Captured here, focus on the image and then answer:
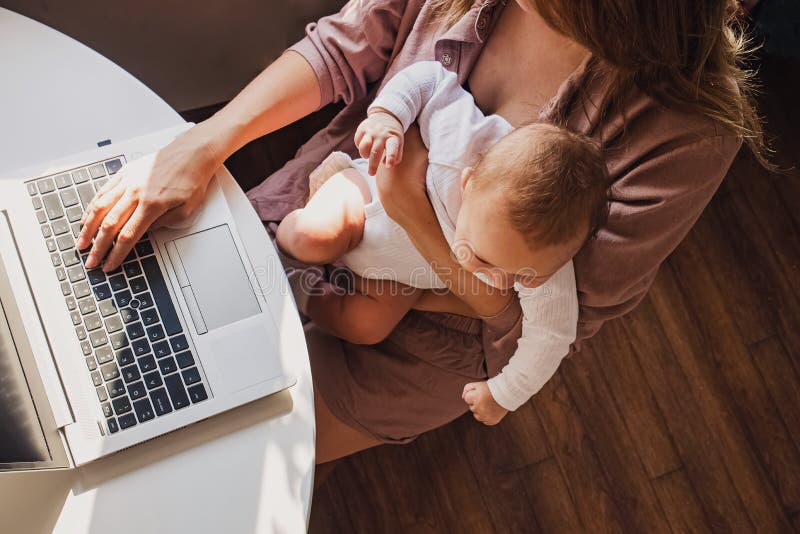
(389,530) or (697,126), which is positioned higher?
(697,126)

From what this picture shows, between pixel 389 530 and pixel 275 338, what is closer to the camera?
pixel 275 338

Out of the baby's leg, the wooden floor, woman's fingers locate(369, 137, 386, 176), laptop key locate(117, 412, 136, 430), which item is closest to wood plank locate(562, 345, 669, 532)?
the wooden floor

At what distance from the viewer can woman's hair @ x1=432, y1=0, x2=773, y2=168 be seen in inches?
34.1

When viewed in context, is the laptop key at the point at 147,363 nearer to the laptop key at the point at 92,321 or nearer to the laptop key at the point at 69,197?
the laptop key at the point at 92,321

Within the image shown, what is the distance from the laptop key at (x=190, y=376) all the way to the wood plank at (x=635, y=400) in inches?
45.3

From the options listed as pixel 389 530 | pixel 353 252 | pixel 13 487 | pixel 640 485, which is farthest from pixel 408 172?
pixel 640 485

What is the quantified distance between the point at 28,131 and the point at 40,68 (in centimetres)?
10

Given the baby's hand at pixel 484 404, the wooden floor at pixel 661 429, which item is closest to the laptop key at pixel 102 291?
the baby's hand at pixel 484 404

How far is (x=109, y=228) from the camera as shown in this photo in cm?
94

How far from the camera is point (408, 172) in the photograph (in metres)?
1.09

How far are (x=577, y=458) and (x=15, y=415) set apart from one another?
4.24 ft

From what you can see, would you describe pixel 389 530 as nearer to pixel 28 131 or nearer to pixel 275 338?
pixel 275 338

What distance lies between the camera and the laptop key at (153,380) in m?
0.91

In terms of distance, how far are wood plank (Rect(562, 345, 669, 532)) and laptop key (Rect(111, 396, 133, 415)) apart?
115 centimetres
